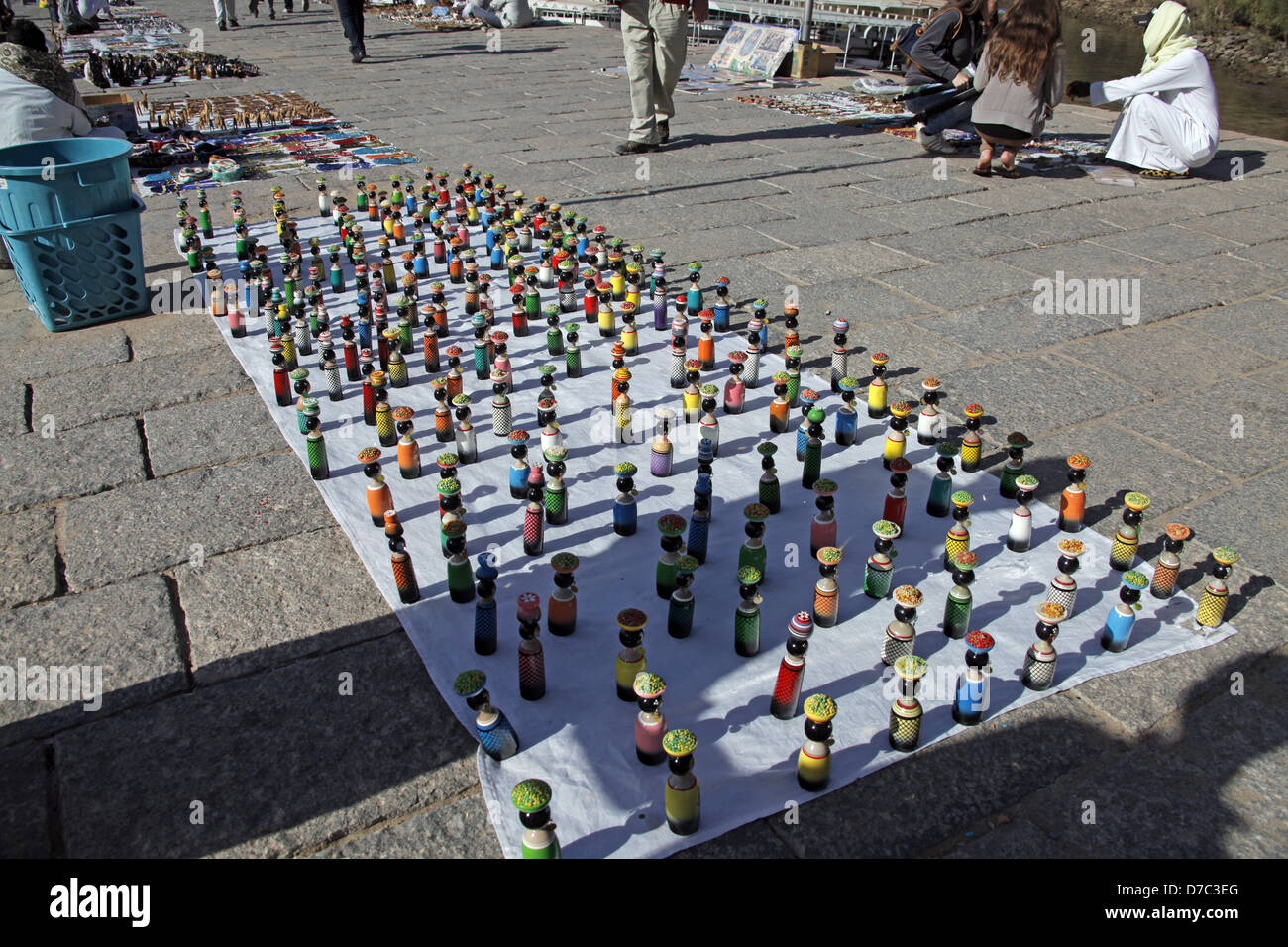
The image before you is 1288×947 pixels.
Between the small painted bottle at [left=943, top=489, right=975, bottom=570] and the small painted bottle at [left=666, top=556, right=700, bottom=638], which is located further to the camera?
the small painted bottle at [left=943, top=489, right=975, bottom=570]

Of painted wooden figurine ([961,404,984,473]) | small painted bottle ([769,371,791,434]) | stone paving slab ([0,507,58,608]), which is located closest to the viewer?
stone paving slab ([0,507,58,608])

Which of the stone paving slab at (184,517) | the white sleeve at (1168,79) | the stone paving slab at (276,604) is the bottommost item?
the stone paving slab at (276,604)

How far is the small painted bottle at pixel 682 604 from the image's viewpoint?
3117 mm

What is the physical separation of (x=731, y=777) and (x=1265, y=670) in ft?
6.13

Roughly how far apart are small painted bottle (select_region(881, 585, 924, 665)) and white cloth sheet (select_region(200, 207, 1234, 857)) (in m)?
0.11

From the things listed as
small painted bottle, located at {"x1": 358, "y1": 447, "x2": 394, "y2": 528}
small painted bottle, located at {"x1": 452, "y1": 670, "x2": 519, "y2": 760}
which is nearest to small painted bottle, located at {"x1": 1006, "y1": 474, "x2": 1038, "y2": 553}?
small painted bottle, located at {"x1": 452, "y1": 670, "x2": 519, "y2": 760}

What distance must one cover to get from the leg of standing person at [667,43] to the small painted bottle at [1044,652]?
7.77 m

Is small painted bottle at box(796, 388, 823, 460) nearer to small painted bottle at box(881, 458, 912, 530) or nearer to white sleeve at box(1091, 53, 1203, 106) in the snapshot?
small painted bottle at box(881, 458, 912, 530)

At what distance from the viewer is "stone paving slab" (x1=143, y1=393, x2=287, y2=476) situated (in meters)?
4.25

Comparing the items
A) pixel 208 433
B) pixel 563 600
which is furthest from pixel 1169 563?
pixel 208 433

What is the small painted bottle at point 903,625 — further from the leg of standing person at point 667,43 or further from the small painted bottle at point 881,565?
the leg of standing person at point 667,43

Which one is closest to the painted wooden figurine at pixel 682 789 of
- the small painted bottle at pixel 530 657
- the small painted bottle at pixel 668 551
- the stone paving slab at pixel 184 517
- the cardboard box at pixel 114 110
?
the small painted bottle at pixel 530 657

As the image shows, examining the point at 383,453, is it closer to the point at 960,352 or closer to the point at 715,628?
the point at 715,628
